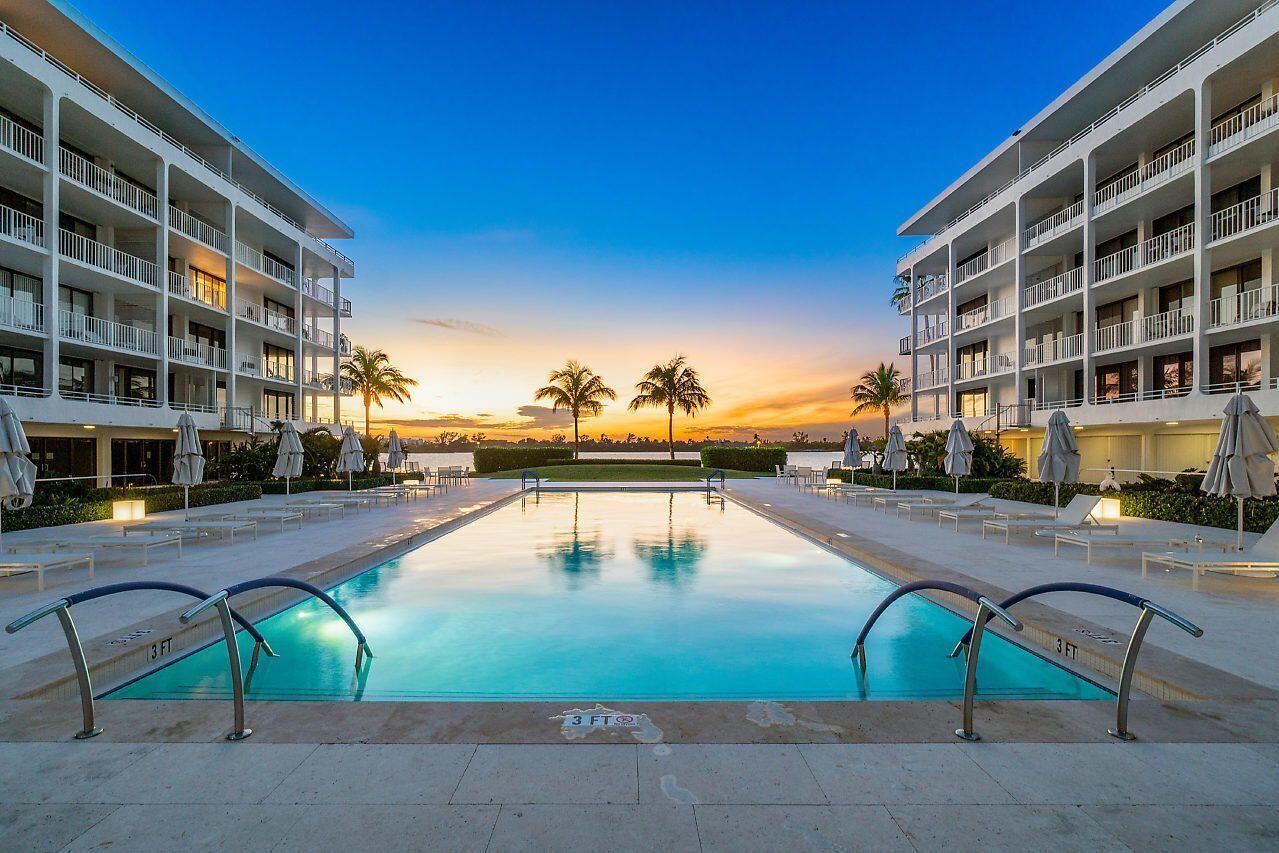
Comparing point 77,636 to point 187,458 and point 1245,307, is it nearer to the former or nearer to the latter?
point 187,458

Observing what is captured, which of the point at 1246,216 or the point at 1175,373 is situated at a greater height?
the point at 1246,216

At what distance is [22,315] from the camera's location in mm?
19062

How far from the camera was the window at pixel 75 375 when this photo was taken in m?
21.8

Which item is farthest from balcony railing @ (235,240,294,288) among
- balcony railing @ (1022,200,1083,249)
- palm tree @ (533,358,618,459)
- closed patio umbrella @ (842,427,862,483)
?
balcony railing @ (1022,200,1083,249)

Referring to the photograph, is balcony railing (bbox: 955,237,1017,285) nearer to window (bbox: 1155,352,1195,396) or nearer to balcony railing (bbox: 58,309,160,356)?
window (bbox: 1155,352,1195,396)

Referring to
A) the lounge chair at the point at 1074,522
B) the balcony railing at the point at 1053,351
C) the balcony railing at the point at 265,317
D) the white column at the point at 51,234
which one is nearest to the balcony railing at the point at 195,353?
the balcony railing at the point at 265,317

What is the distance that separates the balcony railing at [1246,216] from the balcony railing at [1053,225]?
16.4 ft

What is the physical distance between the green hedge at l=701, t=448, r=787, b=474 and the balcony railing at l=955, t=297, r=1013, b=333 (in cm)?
1311

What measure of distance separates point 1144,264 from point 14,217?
36.9 metres

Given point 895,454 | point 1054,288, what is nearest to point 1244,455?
point 895,454

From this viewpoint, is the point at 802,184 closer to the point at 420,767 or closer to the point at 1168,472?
the point at 1168,472

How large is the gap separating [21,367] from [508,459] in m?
25.9

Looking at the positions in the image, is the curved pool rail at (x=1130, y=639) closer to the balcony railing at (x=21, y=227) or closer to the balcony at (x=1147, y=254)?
the balcony at (x=1147, y=254)

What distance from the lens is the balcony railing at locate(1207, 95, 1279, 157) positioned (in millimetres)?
16938
